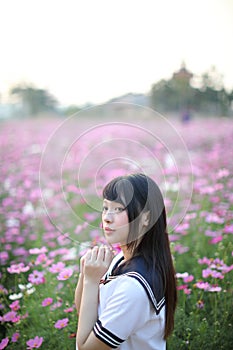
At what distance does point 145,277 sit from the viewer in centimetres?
89

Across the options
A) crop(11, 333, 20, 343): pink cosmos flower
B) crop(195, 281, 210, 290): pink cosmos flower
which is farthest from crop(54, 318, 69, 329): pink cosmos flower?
crop(195, 281, 210, 290): pink cosmos flower

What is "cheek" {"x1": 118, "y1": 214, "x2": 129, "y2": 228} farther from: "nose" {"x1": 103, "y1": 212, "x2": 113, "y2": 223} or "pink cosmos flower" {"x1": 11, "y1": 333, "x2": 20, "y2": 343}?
"pink cosmos flower" {"x1": 11, "y1": 333, "x2": 20, "y2": 343}

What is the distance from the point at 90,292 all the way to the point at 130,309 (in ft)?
0.39

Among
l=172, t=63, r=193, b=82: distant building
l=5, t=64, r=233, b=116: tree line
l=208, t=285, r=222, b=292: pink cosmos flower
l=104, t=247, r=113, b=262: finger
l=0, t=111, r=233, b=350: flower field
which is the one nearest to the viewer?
l=104, t=247, r=113, b=262: finger

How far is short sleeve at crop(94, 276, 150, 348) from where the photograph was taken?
84 centimetres

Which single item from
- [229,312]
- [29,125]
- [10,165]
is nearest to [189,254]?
[229,312]

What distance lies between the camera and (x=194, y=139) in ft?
13.3


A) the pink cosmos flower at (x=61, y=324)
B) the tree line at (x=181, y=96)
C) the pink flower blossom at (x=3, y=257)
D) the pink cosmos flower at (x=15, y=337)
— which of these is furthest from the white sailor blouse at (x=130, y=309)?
the tree line at (x=181, y=96)

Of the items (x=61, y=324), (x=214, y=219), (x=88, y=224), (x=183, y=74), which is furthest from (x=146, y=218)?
(x=183, y=74)

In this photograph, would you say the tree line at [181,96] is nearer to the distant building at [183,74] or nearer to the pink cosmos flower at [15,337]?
the distant building at [183,74]

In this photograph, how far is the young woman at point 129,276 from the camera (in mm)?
852

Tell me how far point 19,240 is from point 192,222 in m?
0.88

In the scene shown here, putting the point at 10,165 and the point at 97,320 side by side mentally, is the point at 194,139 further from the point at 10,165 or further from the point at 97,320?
the point at 97,320

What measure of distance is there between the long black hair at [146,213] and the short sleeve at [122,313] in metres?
0.08
